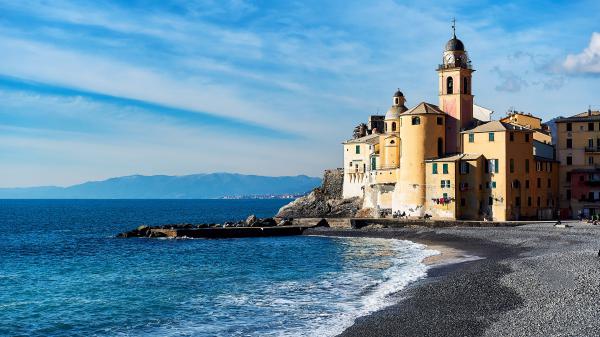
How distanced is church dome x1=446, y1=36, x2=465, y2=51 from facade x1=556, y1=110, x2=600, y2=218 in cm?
1298

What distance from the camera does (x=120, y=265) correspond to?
49500mm

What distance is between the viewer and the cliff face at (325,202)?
9794 centimetres

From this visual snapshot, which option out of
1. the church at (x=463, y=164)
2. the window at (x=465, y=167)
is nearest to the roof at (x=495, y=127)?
the church at (x=463, y=164)

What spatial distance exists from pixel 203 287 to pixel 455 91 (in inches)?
1759

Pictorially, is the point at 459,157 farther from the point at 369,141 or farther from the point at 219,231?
the point at 219,231

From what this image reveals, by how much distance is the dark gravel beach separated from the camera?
75.6ft

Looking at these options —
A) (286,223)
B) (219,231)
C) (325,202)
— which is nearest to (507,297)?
(219,231)

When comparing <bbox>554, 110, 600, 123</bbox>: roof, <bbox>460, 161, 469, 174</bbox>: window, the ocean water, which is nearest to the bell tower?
<bbox>460, 161, 469, 174</bbox>: window

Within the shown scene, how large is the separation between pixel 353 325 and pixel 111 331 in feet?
31.1

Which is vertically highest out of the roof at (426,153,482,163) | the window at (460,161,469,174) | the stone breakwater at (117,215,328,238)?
the roof at (426,153,482,163)

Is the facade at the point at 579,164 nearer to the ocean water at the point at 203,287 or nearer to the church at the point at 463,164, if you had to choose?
the church at the point at 463,164

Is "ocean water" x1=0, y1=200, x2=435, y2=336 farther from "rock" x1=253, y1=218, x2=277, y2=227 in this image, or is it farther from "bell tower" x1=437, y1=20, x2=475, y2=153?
"bell tower" x1=437, y1=20, x2=475, y2=153

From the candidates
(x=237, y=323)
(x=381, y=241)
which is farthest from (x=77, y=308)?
(x=381, y=241)

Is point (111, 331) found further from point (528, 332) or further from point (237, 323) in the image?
point (528, 332)
